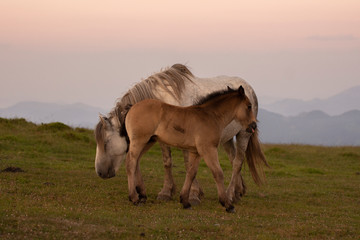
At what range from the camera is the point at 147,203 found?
401 inches

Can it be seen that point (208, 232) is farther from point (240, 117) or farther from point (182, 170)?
point (182, 170)

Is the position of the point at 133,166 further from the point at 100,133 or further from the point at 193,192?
the point at 193,192

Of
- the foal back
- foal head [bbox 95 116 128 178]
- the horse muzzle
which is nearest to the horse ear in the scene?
the horse muzzle

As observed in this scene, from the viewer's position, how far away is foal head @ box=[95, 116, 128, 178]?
1035cm

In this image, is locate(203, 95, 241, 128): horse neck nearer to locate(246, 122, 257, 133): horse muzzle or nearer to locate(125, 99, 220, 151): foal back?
locate(125, 99, 220, 151): foal back

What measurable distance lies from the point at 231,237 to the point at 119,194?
4005 mm

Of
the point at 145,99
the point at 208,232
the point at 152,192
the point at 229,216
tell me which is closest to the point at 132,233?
the point at 208,232

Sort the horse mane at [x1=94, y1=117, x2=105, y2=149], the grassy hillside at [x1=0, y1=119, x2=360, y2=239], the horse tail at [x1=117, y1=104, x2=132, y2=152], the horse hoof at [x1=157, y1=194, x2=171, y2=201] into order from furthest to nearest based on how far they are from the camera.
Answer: the horse hoof at [x1=157, y1=194, x2=171, y2=201], the horse mane at [x1=94, y1=117, x2=105, y2=149], the horse tail at [x1=117, y1=104, x2=132, y2=152], the grassy hillside at [x1=0, y1=119, x2=360, y2=239]

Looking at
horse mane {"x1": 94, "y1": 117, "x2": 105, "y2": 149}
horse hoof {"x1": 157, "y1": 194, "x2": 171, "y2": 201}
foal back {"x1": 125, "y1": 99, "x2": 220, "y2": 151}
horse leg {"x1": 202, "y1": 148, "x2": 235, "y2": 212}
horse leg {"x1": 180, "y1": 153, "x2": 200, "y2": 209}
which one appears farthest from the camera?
horse hoof {"x1": 157, "y1": 194, "x2": 171, "y2": 201}

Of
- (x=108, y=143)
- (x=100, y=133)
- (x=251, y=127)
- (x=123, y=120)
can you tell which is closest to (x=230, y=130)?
(x=251, y=127)

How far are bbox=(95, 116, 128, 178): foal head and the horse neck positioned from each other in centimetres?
190

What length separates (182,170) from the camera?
1659cm

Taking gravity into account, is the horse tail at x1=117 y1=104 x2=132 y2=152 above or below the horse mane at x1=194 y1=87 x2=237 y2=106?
below

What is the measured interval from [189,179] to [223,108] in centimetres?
147
